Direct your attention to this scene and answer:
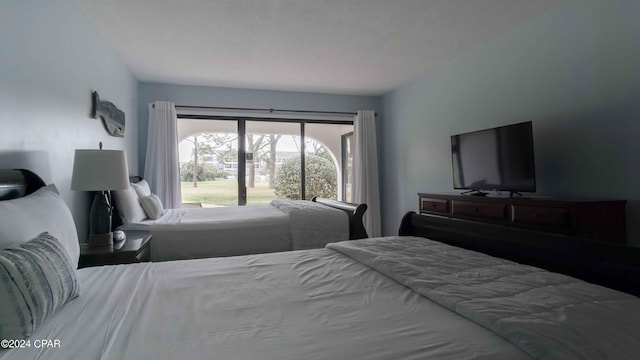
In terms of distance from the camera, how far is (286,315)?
3.13 ft

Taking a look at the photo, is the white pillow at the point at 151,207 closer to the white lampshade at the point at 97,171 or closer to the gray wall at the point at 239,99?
the white lampshade at the point at 97,171

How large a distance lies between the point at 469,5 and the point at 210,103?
3.39 metres

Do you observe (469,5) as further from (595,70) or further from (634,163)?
(634,163)

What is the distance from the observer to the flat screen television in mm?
2400

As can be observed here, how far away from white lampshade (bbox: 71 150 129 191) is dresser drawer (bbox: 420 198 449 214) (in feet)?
8.98

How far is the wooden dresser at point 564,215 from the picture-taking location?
1967 mm

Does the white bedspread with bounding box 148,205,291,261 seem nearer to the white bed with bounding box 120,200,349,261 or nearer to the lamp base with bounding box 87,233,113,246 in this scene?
the white bed with bounding box 120,200,349,261

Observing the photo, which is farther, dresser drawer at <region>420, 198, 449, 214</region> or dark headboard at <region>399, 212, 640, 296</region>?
dresser drawer at <region>420, 198, 449, 214</region>

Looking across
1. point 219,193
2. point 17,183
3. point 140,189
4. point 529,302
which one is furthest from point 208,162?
point 529,302

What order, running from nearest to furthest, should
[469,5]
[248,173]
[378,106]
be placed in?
[469,5] < [248,173] < [378,106]

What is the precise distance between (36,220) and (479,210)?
2873mm

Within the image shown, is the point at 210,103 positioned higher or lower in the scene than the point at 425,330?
higher

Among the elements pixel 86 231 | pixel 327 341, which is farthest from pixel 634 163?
pixel 86 231

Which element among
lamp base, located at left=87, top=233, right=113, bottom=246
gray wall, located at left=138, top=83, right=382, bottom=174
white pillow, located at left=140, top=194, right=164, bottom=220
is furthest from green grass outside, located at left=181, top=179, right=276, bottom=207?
lamp base, located at left=87, top=233, right=113, bottom=246
